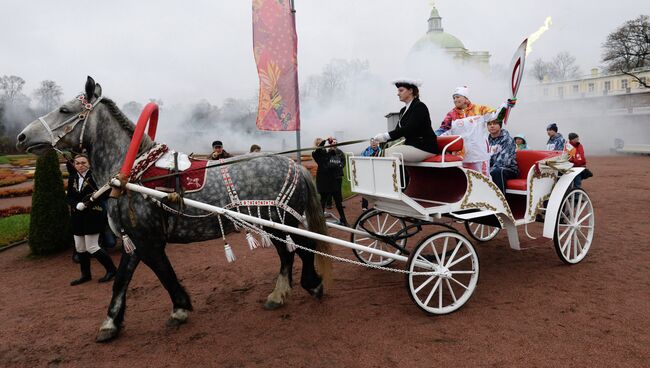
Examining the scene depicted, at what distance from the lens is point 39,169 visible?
7.28 meters

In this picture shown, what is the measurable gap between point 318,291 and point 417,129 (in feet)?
6.96

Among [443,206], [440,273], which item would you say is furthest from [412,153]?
[440,273]

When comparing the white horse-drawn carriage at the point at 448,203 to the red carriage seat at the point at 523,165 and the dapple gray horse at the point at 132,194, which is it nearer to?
the red carriage seat at the point at 523,165

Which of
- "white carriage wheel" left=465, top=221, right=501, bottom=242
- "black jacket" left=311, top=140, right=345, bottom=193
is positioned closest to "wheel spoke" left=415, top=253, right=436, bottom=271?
"white carriage wheel" left=465, top=221, right=501, bottom=242

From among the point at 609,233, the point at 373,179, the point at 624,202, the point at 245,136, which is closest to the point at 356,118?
the point at 245,136

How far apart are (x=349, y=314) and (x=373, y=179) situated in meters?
1.47

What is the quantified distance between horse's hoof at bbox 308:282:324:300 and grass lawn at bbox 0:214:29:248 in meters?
7.10

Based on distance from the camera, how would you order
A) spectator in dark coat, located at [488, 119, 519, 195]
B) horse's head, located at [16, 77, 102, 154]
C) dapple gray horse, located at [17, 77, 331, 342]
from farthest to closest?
1. spectator in dark coat, located at [488, 119, 519, 195]
2. dapple gray horse, located at [17, 77, 331, 342]
3. horse's head, located at [16, 77, 102, 154]

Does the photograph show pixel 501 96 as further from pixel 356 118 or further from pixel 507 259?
pixel 507 259

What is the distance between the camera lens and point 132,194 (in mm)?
3791

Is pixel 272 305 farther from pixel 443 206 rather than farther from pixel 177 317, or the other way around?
pixel 443 206

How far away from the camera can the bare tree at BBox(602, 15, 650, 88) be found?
1539 inches

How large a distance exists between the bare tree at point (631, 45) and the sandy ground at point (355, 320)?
143ft

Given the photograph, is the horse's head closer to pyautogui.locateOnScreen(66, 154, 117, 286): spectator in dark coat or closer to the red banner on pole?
pyautogui.locateOnScreen(66, 154, 117, 286): spectator in dark coat
